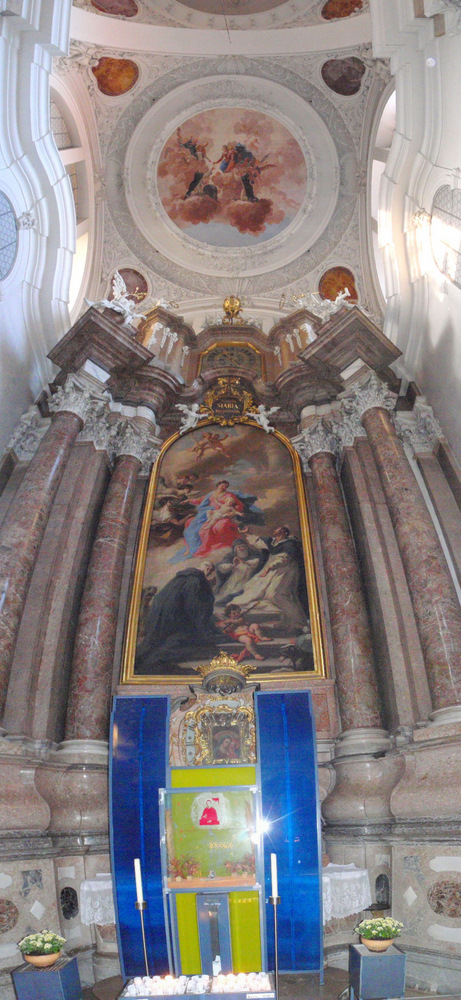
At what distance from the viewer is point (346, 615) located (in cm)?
961

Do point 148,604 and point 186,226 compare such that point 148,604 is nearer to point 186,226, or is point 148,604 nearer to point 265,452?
point 265,452

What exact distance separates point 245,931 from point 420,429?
819 cm

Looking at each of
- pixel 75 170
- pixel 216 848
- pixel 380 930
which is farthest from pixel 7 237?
pixel 380 930

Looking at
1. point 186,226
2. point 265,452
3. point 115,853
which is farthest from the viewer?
point 186,226

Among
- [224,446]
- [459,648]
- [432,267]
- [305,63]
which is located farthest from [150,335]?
[459,648]

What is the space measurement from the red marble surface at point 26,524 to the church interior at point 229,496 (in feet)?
0.15

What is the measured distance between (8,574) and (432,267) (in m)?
8.65

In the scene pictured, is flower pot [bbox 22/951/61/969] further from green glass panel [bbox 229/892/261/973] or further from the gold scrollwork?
the gold scrollwork

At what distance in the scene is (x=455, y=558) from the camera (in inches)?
386

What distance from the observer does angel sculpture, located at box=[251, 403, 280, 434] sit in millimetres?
13539

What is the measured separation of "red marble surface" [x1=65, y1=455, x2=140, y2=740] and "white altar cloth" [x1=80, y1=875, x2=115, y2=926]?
1803 mm

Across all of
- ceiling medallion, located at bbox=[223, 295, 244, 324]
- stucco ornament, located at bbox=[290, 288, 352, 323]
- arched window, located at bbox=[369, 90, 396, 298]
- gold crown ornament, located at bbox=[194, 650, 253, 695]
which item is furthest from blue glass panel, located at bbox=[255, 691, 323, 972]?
arched window, located at bbox=[369, 90, 396, 298]

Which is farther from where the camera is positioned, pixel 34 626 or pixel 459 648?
pixel 34 626

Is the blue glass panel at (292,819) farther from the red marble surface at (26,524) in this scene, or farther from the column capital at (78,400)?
the column capital at (78,400)
